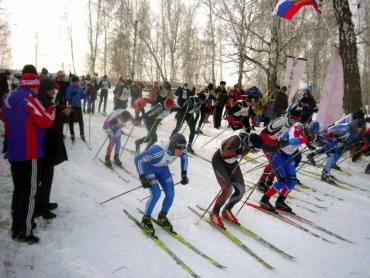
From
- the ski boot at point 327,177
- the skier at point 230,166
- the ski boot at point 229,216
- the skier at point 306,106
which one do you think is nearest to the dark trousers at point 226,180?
the skier at point 230,166

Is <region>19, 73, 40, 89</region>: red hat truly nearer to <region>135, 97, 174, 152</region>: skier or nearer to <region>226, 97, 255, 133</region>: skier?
<region>135, 97, 174, 152</region>: skier

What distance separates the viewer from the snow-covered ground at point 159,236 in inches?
167

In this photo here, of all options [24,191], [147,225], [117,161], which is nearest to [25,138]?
[24,191]

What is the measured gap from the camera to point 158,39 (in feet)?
104

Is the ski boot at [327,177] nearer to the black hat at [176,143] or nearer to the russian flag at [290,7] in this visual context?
the russian flag at [290,7]

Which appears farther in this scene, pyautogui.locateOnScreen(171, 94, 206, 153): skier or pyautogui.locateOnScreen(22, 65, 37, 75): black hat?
pyautogui.locateOnScreen(171, 94, 206, 153): skier

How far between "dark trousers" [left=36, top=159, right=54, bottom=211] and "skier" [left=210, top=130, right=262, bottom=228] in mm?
2668

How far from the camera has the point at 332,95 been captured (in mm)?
11633

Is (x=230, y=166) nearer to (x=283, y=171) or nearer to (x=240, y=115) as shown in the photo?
(x=283, y=171)

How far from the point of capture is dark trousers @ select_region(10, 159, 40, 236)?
4.22 m

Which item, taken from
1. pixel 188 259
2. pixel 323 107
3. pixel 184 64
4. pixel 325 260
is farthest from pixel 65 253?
pixel 184 64

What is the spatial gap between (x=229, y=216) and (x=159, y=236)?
1402 mm

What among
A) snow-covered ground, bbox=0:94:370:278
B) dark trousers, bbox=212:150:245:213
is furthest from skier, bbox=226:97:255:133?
dark trousers, bbox=212:150:245:213

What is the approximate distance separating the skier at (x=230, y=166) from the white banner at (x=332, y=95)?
7052mm
